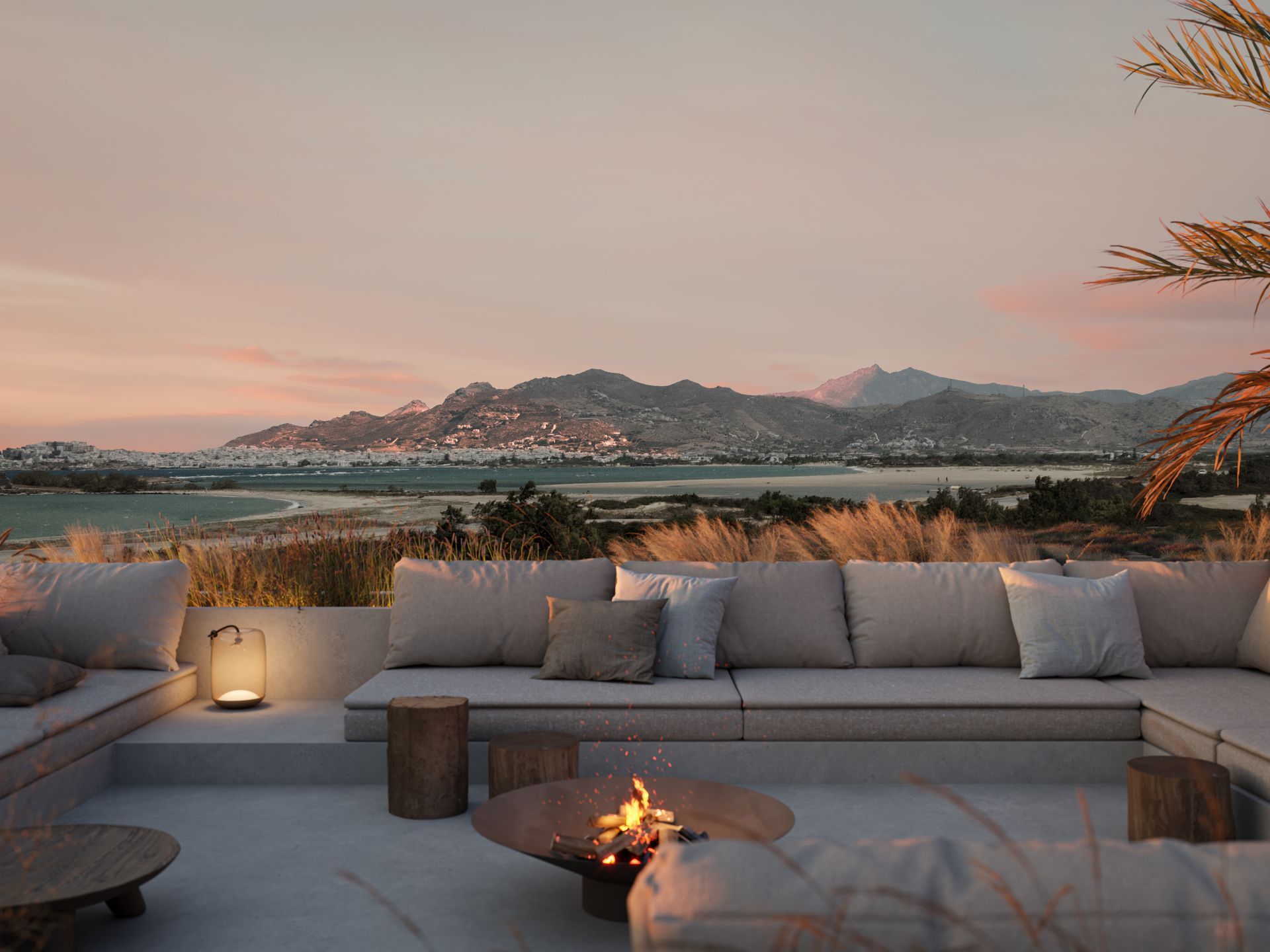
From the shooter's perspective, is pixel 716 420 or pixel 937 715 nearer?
pixel 937 715

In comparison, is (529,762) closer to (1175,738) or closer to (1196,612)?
(1175,738)

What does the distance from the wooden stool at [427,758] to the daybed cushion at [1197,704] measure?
106 inches

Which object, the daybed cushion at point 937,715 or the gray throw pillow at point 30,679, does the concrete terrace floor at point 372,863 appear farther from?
the gray throw pillow at point 30,679

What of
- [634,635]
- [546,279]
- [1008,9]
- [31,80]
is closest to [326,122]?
[31,80]

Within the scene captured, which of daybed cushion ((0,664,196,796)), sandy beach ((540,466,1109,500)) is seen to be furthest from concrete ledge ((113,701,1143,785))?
sandy beach ((540,466,1109,500))

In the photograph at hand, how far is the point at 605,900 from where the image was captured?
113 inches

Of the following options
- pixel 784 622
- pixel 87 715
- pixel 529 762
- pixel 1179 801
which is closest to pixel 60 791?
pixel 87 715

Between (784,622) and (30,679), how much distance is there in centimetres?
312

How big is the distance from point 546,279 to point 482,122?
4.36 metres

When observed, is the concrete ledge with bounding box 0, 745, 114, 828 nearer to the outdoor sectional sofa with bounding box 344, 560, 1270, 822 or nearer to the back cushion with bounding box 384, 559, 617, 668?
the outdoor sectional sofa with bounding box 344, 560, 1270, 822

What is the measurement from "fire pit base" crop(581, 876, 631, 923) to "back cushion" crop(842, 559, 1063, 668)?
202cm

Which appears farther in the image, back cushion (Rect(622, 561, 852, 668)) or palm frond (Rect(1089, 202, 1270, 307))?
palm frond (Rect(1089, 202, 1270, 307))

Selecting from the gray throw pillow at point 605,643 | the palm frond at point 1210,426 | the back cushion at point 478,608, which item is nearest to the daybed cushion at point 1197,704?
the palm frond at point 1210,426

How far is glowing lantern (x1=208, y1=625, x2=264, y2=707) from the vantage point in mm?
4594
